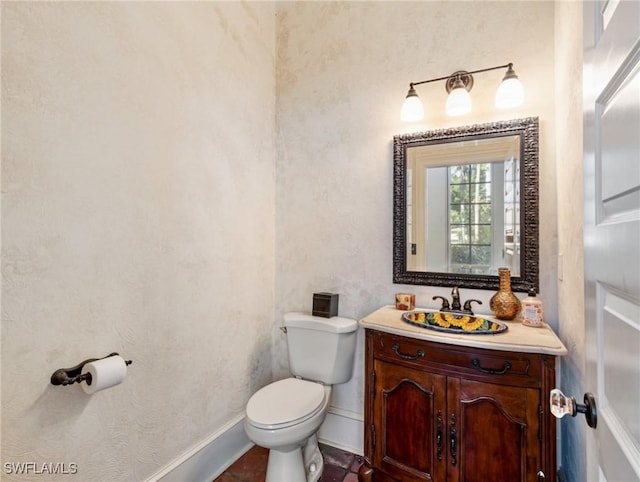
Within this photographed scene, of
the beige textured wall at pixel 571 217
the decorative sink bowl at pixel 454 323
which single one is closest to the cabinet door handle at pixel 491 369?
the decorative sink bowl at pixel 454 323

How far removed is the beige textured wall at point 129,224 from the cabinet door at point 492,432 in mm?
1230

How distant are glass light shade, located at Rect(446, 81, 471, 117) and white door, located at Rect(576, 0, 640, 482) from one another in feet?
3.02

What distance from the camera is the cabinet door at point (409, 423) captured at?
4.42ft

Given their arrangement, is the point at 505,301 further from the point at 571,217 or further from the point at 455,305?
the point at 571,217

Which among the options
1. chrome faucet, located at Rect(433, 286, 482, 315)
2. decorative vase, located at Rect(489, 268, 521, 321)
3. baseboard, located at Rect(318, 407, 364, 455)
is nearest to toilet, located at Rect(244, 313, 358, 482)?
baseboard, located at Rect(318, 407, 364, 455)

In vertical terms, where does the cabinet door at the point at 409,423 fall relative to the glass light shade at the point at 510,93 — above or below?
below

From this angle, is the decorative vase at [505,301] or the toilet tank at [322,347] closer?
the decorative vase at [505,301]

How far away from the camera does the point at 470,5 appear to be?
67.7 inches

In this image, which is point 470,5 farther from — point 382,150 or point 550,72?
point 382,150

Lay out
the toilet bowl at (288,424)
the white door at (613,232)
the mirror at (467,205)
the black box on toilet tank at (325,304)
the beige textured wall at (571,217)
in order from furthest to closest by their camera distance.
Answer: the black box on toilet tank at (325,304) < the mirror at (467,205) < the toilet bowl at (288,424) < the beige textured wall at (571,217) < the white door at (613,232)

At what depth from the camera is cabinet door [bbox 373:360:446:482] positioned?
4.42ft

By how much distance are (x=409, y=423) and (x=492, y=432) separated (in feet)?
1.09

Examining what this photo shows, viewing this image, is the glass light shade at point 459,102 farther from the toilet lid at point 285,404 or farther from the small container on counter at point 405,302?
A: the toilet lid at point 285,404

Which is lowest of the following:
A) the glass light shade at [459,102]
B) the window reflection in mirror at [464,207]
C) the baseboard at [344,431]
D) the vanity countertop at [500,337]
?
the baseboard at [344,431]
